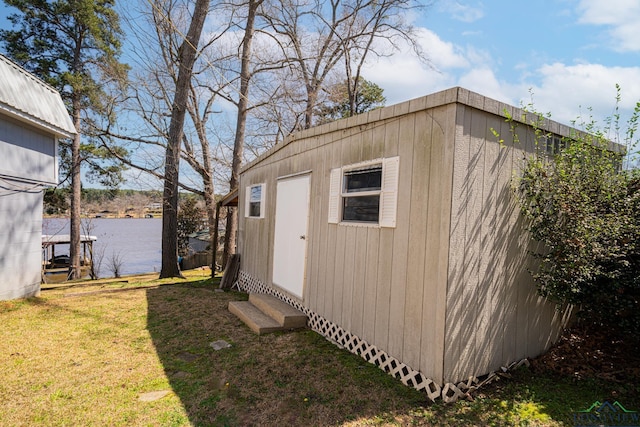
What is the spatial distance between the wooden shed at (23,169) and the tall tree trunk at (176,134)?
124 inches

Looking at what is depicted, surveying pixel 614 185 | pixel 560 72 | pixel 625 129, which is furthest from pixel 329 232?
pixel 560 72

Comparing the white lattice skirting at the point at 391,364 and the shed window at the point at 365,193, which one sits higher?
the shed window at the point at 365,193

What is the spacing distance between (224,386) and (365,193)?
2419 millimetres

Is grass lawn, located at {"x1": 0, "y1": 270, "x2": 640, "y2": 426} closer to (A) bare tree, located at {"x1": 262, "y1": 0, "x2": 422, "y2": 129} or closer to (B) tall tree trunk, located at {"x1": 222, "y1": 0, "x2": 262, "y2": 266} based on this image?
(B) tall tree trunk, located at {"x1": 222, "y1": 0, "x2": 262, "y2": 266}

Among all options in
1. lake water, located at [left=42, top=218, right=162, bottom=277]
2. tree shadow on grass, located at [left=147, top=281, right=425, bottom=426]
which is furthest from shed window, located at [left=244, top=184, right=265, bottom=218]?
lake water, located at [left=42, top=218, right=162, bottom=277]

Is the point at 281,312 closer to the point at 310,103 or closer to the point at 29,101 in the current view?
the point at 29,101

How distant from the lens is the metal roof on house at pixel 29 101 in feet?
17.6

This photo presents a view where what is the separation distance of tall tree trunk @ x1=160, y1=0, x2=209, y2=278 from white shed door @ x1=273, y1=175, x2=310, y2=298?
510 cm

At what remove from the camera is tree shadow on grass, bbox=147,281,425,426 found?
2781mm

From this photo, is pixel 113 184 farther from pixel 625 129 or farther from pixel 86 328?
pixel 625 129

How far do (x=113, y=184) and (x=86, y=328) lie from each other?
11.9 metres

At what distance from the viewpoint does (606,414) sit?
269cm

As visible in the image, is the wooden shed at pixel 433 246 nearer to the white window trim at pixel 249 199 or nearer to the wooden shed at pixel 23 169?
the white window trim at pixel 249 199

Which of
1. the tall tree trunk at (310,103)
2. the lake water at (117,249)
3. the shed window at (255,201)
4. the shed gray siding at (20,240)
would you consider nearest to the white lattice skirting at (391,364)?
the shed window at (255,201)
